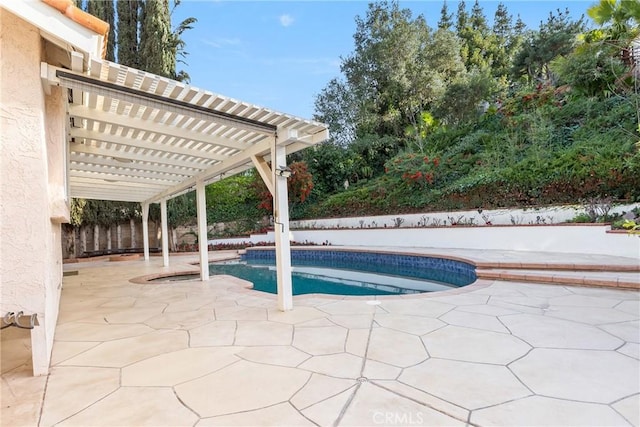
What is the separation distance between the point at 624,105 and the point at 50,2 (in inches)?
582

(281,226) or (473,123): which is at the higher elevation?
(473,123)

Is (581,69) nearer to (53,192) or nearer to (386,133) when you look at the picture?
(386,133)

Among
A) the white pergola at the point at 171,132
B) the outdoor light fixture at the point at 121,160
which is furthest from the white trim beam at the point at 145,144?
the outdoor light fixture at the point at 121,160

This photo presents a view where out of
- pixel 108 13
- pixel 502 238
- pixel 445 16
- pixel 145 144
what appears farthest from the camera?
pixel 445 16

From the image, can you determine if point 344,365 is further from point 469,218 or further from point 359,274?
point 469,218

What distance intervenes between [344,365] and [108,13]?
19.0 m

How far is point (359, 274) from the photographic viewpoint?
9.74 m

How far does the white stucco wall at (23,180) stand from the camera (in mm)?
2654

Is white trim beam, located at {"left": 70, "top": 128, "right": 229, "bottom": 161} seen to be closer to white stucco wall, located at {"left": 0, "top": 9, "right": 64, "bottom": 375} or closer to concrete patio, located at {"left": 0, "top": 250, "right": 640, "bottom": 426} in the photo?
white stucco wall, located at {"left": 0, "top": 9, "right": 64, "bottom": 375}

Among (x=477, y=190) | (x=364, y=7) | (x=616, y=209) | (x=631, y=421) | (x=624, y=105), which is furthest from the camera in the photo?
(x=364, y=7)

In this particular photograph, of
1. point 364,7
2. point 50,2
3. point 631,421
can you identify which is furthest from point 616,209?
point 364,7

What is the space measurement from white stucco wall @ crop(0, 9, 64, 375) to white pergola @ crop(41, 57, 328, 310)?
21 cm

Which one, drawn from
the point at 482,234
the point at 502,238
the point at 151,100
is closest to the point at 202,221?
the point at 151,100

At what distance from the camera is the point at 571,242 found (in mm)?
8297
